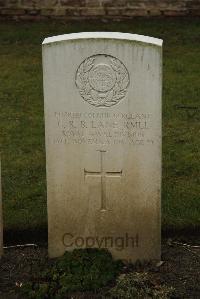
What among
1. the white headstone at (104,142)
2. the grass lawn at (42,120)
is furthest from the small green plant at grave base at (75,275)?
the grass lawn at (42,120)

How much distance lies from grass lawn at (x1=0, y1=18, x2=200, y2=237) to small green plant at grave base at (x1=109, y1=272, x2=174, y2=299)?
3.06ft

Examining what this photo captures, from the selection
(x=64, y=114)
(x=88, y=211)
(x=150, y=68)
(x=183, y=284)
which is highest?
(x=150, y=68)

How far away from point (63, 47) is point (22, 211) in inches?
65.3

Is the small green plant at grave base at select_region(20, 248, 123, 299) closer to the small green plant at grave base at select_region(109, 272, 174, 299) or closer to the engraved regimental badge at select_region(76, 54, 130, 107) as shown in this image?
the small green plant at grave base at select_region(109, 272, 174, 299)

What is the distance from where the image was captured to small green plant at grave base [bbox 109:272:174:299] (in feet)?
15.1

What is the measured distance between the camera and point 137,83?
15.6 feet

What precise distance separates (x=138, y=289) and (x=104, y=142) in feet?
3.31

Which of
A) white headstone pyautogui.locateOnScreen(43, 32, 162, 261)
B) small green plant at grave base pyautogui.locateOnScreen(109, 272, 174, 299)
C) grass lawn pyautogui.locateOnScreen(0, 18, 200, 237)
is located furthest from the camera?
grass lawn pyautogui.locateOnScreen(0, 18, 200, 237)

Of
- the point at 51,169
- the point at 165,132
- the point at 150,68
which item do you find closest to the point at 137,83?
the point at 150,68

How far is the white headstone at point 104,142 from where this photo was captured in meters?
4.77

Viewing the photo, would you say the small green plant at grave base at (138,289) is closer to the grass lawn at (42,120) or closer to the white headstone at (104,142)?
the white headstone at (104,142)

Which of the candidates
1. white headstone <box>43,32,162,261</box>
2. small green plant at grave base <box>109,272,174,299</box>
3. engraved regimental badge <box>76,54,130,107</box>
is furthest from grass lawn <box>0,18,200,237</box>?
engraved regimental badge <box>76,54,130,107</box>

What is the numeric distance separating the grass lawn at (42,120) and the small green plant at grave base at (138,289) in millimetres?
934

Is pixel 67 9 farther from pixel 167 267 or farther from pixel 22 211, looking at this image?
pixel 167 267
